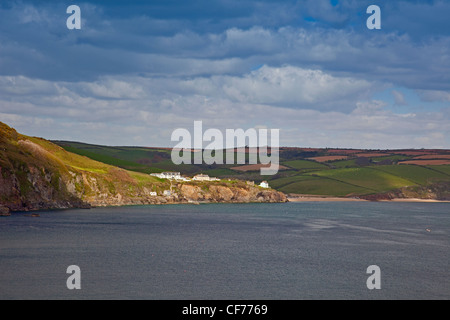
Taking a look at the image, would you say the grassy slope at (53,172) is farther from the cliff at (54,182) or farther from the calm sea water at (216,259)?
the calm sea water at (216,259)

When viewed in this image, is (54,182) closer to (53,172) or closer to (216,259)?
(53,172)

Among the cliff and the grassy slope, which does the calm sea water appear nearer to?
the cliff

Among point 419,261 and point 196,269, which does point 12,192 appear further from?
point 419,261

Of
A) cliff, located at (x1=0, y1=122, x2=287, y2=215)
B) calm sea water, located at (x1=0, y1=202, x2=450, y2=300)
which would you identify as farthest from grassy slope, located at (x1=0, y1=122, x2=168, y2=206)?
calm sea water, located at (x1=0, y1=202, x2=450, y2=300)
